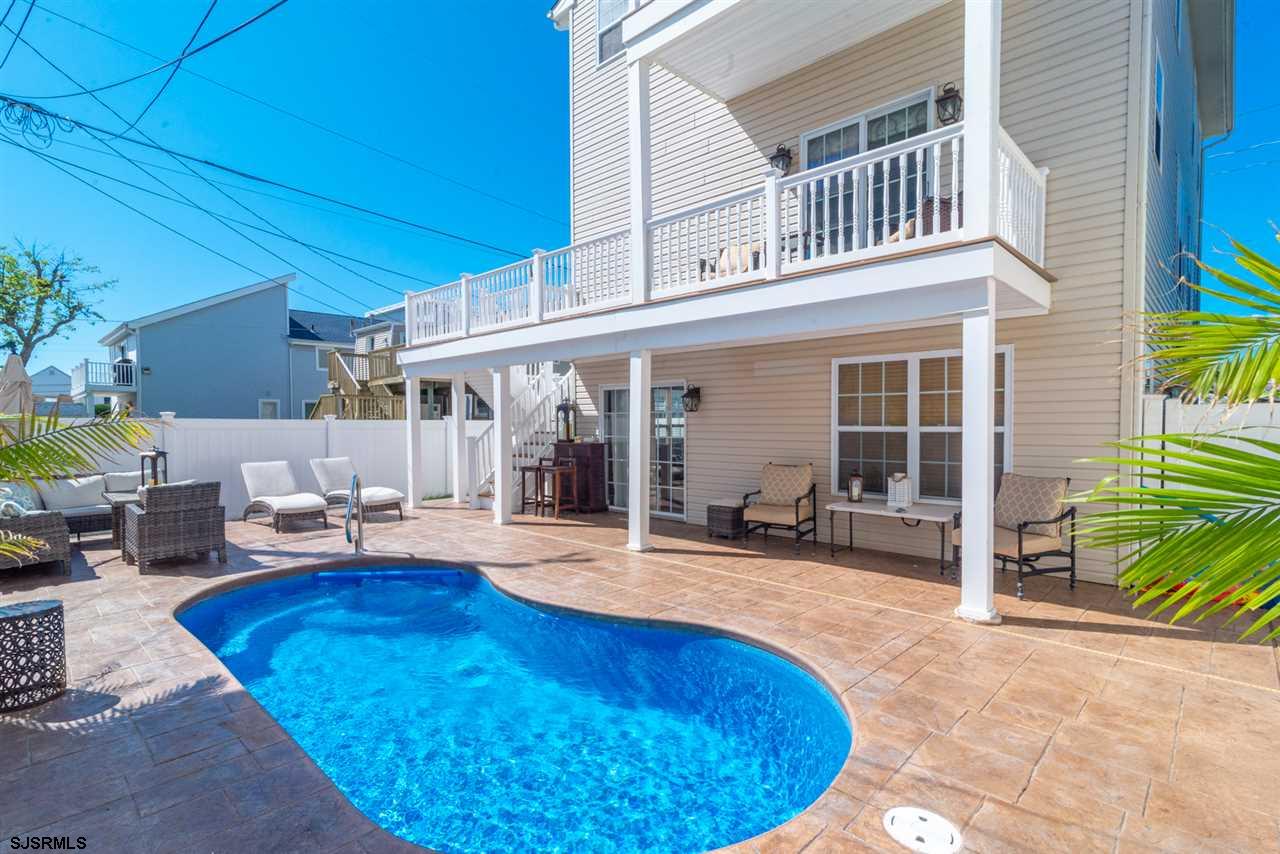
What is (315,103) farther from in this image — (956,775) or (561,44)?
(956,775)

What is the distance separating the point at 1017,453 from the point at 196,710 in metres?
7.08

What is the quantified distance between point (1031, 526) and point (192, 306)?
2265 cm

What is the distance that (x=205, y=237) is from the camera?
621 inches

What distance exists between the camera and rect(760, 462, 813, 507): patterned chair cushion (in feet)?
25.2

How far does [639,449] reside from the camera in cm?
723

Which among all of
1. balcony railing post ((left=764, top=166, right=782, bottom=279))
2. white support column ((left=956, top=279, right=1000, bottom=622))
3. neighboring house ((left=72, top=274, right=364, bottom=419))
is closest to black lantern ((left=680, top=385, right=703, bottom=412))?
balcony railing post ((left=764, top=166, right=782, bottom=279))

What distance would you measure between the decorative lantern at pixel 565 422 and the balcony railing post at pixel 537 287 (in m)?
2.66

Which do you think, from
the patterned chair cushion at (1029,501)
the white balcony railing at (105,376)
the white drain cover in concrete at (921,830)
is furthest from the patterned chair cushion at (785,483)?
the white balcony railing at (105,376)

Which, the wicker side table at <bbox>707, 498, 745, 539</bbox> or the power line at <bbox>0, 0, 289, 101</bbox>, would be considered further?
the wicker side table at <bbox>707, 498, 745, 539</bbox>

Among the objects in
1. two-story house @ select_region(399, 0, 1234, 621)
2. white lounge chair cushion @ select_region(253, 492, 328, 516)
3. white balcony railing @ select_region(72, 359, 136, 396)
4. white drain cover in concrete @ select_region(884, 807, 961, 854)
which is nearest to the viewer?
white drain cover in concrete @ select_region(884, 807, 961, 854)

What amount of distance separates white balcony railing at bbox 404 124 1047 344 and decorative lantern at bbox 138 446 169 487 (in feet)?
13.2

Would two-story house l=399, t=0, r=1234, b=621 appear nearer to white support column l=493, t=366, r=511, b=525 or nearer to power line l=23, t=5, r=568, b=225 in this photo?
white support column l=493, t=366, r=511, b=525

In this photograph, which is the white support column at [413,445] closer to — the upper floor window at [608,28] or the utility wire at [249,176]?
the utility wire at [249,176]

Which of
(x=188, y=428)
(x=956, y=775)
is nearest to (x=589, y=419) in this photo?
(x=188, y=428)
